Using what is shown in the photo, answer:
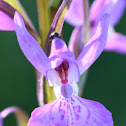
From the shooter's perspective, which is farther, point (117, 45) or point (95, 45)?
point (117, 45)

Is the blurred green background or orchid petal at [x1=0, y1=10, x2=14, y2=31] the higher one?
orchid petal at [x1=0, y1=10, x2=14, y2=31]

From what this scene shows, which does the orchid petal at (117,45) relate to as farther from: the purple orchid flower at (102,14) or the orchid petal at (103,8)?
the orchid petal at (103,8)

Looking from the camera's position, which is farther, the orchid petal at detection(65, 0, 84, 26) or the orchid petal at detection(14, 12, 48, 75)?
the orchid petal at detection(65, 0, 84, 26)

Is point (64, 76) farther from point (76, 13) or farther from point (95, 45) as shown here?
point (76, 13)

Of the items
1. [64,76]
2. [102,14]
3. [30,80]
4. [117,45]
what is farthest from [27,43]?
[30,80]

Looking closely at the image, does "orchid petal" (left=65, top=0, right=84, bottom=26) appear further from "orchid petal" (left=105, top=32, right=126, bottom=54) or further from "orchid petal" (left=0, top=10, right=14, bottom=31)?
"orchid petal" (left=0, top=10, right=14, bottom=31)

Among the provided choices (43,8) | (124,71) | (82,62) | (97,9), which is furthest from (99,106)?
(124,71)

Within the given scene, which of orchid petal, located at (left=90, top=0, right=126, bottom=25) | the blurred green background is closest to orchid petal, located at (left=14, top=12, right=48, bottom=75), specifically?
orchid petal, located at (left=90, top=0, right=126, bottom=25)
